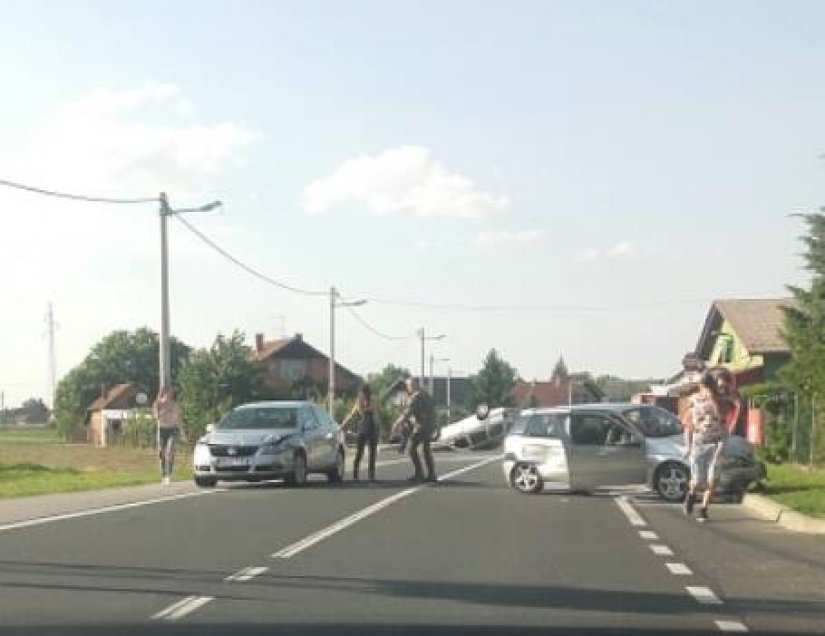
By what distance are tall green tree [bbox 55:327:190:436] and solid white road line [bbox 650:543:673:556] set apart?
120 meters

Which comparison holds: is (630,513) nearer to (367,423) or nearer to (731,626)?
(367,423)

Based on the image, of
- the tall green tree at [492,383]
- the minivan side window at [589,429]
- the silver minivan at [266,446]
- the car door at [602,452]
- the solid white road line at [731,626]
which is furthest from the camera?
the tall green tree at [492,383]

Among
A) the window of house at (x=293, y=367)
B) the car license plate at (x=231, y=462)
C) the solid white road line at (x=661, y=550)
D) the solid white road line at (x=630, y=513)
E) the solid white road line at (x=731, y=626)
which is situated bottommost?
the solid white road line at (x=630, y=513)

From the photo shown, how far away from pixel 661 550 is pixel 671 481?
6485 millimetres

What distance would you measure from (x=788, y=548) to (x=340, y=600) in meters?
5.53

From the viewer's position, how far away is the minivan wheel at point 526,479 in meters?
20.2

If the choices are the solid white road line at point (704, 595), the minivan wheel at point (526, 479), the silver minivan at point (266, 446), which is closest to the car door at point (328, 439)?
the silver minivan at point (266, 446)

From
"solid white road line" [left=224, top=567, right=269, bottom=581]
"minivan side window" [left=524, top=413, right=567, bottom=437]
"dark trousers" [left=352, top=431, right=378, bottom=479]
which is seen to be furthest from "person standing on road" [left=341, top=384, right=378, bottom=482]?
"solid white road line" [left=224, top=567, right=269, bottom=581]

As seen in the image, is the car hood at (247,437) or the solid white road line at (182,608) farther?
the car hood at (247,437)

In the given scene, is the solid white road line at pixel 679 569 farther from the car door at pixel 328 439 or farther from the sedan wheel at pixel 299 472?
the car door at pixel 328 439

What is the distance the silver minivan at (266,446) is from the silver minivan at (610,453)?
365cm

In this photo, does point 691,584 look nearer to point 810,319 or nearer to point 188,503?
point 188,503

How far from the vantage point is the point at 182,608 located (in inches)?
361

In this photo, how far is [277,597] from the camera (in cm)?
962
